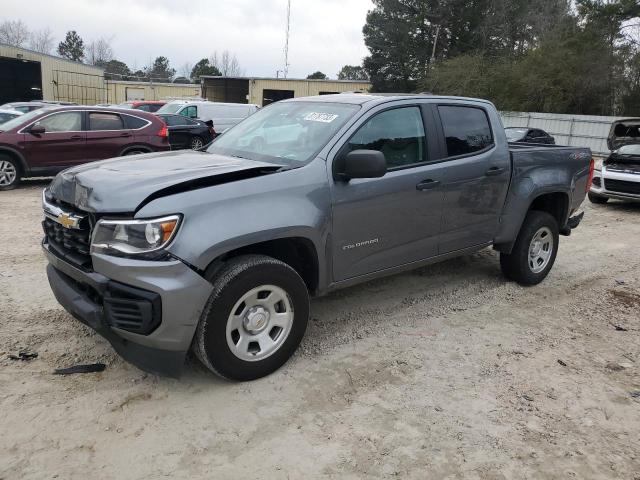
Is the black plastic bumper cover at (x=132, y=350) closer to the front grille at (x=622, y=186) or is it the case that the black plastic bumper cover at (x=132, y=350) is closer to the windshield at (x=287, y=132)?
the windshield at (x=287, y=132)

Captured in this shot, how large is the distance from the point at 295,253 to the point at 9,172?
340 inches

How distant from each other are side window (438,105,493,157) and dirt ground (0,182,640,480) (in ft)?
4.82

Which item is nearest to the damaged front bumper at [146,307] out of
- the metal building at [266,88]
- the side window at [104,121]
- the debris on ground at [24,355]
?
the debris on ground at [24,355]

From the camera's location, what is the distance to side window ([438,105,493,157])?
15.4ft

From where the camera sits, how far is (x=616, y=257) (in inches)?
284

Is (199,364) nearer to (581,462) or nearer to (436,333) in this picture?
(436,333)

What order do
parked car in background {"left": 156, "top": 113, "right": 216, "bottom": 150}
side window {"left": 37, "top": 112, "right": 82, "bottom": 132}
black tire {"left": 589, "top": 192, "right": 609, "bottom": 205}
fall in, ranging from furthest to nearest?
parked car in background {"left": 156, "top": 113, "right": 216, "bottom": 150}
black tire {"left": 589, "top": 192, "right": 609, "bottom": 205}
side window {"left": 37, "top": 112, "right": 82, "bottom": 132}

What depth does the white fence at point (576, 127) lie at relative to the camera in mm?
25002

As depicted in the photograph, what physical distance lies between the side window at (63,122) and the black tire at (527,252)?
8.74 meters

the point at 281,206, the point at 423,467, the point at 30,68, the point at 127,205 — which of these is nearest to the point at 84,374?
the point at 127,205

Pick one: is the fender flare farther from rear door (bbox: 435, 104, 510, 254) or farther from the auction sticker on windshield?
rear door (bbox: 435, 104, 510, 254)

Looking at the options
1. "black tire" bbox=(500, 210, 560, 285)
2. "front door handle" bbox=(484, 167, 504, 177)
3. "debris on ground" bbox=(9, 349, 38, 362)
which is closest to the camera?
"debris on ground" bbox=(9, 349, 38, 362)

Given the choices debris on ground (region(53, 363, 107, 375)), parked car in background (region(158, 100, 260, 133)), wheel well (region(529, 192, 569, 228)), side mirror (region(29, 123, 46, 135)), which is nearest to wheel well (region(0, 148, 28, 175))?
side mirror (region(29, 123, 46, 135))

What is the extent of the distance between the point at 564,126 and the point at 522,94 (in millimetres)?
4840
